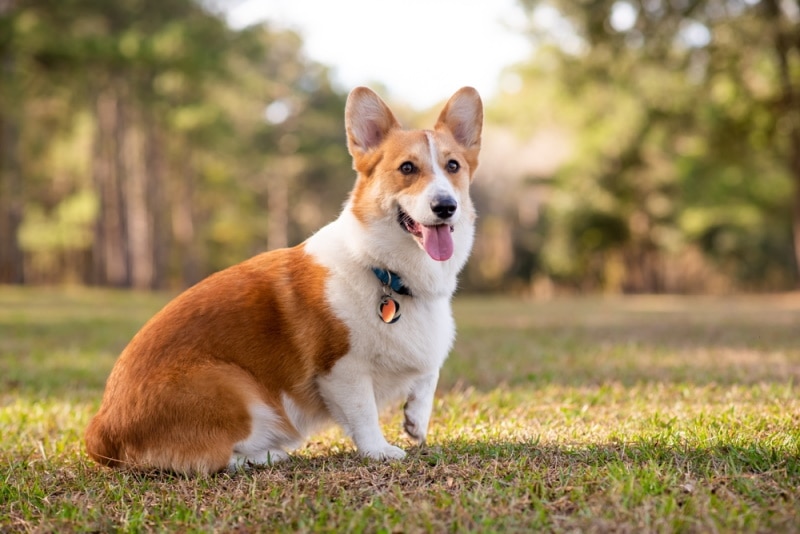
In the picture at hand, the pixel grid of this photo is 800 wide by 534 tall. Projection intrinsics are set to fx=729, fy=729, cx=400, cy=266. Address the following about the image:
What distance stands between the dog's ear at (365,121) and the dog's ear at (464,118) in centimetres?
30

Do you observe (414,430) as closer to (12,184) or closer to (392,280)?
(392,280)

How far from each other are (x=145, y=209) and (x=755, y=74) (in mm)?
20862

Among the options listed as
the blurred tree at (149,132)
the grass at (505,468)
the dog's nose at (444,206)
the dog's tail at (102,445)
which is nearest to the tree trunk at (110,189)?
the blurred tree at (149,132)

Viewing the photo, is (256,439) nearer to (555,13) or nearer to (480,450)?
(480,450)

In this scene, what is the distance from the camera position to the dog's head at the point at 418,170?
11.3 ft

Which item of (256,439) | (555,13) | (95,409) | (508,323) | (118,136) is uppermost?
(555,13)

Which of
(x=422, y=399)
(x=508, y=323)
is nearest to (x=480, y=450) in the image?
(x=422, y=399)

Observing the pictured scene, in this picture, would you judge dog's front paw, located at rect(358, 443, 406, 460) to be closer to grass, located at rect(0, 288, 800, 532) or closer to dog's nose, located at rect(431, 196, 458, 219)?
grass, located at rect(0, 288, 800, 532)

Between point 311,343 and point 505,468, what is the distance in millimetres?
1056

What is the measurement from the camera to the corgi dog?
127 inches

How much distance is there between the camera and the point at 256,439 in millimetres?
3318

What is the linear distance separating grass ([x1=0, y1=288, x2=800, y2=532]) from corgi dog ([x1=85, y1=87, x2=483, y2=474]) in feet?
0.52

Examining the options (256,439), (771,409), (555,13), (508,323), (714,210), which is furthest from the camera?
(714,210)

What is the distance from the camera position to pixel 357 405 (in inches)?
135
